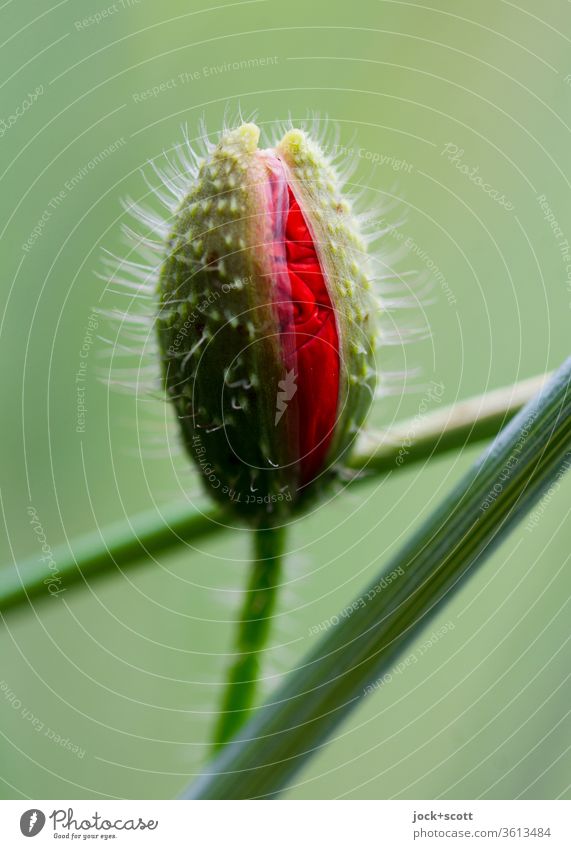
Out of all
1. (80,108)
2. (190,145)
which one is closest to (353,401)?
(190,145)

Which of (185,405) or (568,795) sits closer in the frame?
(185,405)

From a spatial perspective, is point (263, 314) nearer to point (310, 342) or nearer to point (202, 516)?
point (310, 342)
